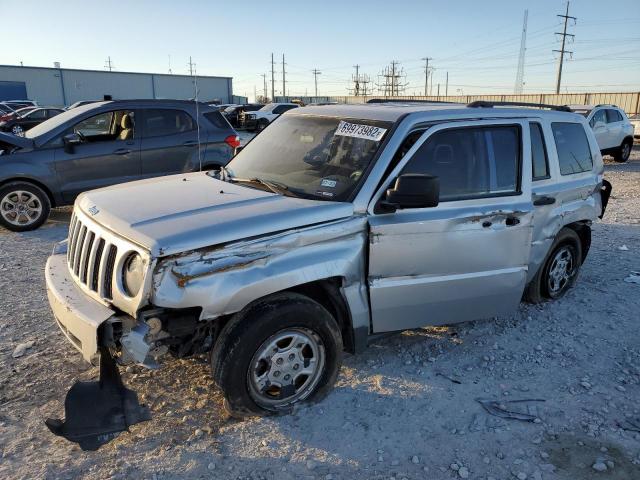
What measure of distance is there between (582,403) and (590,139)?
116 inches

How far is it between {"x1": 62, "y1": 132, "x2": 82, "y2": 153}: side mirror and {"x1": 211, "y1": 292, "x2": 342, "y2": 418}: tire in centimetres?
587

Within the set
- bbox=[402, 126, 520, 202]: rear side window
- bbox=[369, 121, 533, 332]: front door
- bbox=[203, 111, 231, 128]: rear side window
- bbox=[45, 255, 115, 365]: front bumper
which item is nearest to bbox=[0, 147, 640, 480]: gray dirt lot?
bbox=[369, 121, 533, 332]: front door

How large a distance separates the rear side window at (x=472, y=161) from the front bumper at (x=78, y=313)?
216 centimetres

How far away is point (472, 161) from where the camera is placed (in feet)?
13.1

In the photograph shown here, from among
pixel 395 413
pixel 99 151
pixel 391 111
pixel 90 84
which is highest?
pixel 90 84

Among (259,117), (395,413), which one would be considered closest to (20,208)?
(395,413)

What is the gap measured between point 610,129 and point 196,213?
56.1 feet

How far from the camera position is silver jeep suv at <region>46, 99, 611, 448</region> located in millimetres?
2938

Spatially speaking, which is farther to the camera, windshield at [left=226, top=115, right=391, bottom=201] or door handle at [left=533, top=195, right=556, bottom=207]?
door handle at [left=533, top=195, right=556, bottom=207]

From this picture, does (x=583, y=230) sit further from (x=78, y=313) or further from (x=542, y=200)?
(x=78, y=313)

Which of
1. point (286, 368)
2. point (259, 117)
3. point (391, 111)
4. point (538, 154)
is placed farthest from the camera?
point (259, 117)

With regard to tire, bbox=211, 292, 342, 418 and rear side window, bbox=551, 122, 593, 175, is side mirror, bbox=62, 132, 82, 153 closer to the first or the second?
tire, bbox=211, 292, 342, 418

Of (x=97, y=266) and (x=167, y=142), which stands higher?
(x=167, y=142)

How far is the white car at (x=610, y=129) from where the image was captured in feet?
53.4
